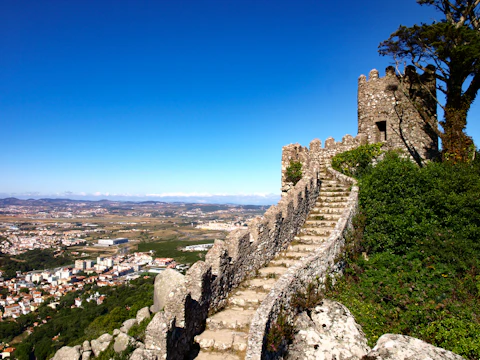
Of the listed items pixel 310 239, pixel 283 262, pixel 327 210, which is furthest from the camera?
pixel 327 210

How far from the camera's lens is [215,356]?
5.26 m

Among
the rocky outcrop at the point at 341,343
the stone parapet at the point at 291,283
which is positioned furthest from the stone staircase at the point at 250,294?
the rocky outcrop at the point at 341,343

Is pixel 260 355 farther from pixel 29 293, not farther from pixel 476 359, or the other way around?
pixel 29 293

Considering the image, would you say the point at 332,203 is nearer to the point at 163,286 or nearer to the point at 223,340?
the point at 223,340

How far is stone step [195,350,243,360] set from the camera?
5136 millimetres

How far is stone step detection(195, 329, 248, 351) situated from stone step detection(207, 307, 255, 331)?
16 centimetres

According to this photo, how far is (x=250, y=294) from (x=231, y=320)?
104 cm

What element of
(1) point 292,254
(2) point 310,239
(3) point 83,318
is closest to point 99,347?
(1) point 292,254

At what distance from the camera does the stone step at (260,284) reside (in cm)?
721

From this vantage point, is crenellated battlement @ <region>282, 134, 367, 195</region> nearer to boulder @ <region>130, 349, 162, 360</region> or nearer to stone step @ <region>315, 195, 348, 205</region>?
stone step @ <region>315, 195, 348, 205</region>

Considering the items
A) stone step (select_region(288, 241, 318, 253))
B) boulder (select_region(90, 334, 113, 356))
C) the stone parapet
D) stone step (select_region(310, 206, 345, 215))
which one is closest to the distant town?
stone step (select_region(310, 206, 345, 215))

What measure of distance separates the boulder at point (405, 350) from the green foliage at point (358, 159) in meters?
9.79

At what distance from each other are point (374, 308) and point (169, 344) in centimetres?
487

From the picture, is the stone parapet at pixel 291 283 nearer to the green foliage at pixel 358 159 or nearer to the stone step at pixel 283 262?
the stone step at pixel 283 262
